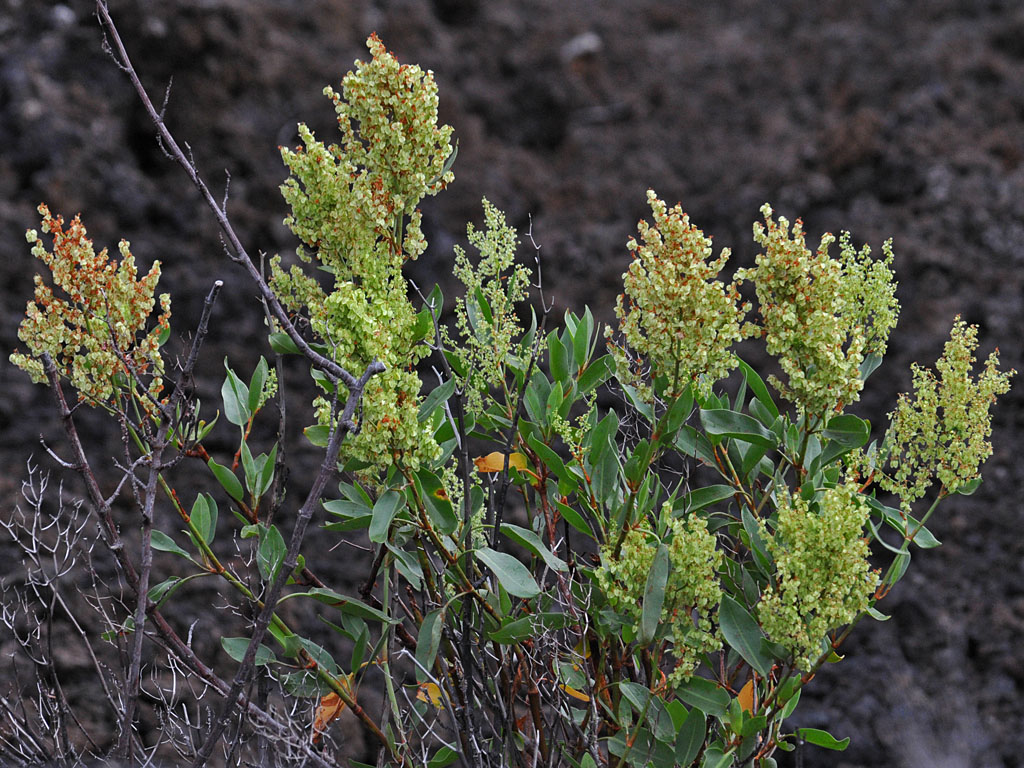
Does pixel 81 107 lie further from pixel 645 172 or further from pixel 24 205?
pixel 645 172

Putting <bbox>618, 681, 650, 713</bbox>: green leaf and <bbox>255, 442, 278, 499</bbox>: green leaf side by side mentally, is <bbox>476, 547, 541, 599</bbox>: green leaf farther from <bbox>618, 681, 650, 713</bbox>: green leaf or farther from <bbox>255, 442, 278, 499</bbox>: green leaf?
<bbox>255, 442, 278, 499</bbox>: green leaf

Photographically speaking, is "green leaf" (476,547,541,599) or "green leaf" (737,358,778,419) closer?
"green leaf" (476,547,541,599)

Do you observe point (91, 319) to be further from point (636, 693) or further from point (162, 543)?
point (636, 693)

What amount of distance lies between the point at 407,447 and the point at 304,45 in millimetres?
3353

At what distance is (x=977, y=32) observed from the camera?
377 cm

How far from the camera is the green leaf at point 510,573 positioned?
85 centimetres

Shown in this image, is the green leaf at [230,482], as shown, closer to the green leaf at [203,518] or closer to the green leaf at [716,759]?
the green leaf at [203,518]

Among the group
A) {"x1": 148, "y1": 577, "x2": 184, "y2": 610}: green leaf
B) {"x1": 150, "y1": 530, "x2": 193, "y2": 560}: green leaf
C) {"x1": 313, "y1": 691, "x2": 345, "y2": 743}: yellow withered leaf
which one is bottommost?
{"x1": 313, "y1": 691, "x2": 345, "y2": 743}: yellow withered leaf

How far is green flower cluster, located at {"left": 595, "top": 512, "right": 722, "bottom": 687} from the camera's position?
80 centimetres

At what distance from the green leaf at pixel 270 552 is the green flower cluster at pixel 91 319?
0.16 meters

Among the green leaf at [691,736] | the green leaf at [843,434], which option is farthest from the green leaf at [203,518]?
the green leaf at [843,434]

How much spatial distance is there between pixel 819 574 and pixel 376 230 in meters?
0.48

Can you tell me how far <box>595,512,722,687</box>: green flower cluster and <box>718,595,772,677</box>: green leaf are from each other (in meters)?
0.02

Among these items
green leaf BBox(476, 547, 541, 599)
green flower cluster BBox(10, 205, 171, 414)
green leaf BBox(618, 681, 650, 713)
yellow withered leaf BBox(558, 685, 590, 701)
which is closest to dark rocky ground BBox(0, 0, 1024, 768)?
yellow withered leaf BBox(558, 685, 590, 701)
